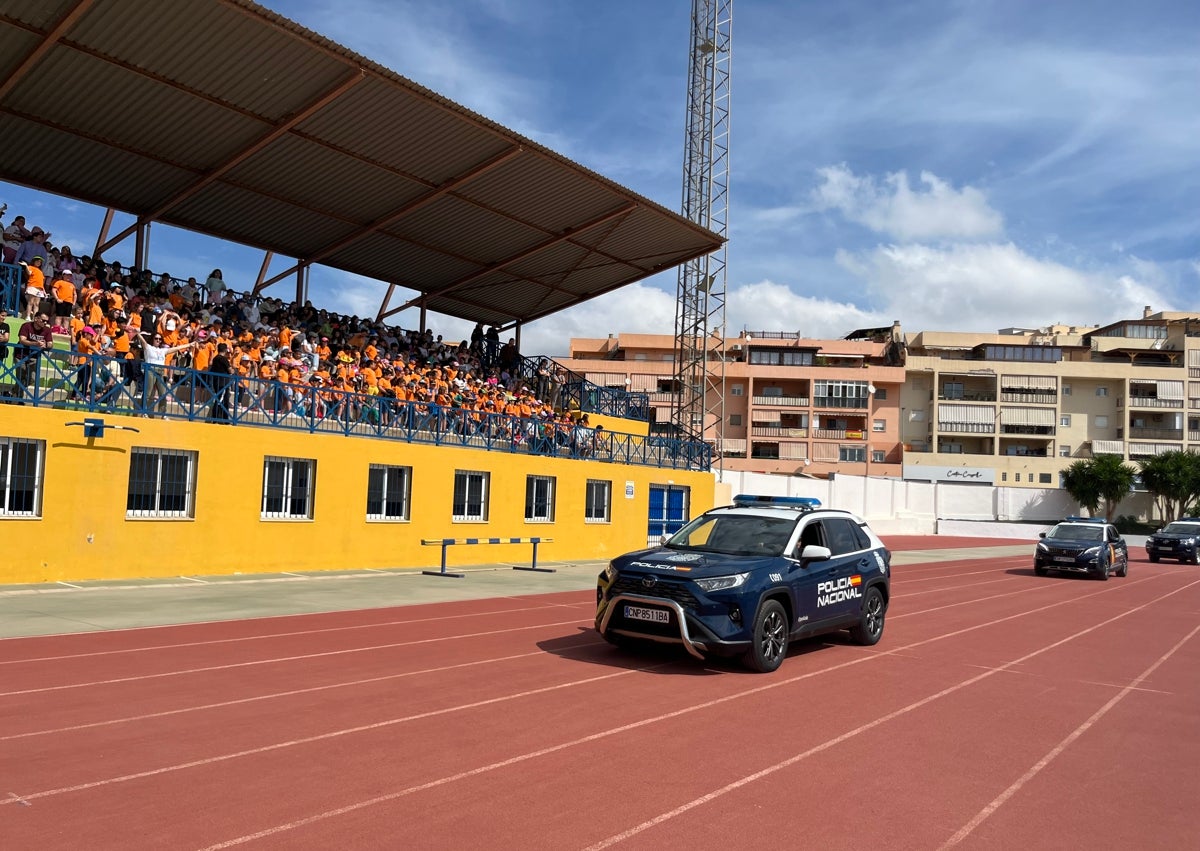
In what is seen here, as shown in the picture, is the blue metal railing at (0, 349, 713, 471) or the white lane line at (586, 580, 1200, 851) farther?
the blue metal railing at (0, 349, 713, 471)

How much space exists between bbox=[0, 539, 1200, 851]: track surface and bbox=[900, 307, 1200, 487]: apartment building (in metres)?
71.7

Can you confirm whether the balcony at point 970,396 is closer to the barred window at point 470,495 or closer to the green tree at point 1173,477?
the green tree at point 1173,477

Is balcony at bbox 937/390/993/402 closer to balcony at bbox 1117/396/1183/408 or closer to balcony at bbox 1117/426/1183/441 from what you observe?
balcony at bbox 1117/426/1183/441

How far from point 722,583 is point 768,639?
0.92m

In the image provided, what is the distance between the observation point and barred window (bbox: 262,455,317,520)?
1905 centimetres

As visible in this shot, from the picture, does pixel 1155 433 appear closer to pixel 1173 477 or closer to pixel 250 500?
pixel 1173 477

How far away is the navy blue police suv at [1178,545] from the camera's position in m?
38.3

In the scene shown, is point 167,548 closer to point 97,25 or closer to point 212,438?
point 212,438

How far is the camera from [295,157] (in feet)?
78.4

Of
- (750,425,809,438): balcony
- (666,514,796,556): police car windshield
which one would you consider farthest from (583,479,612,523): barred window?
(750,425,809,438): balcony

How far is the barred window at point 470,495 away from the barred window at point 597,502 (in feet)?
14.2

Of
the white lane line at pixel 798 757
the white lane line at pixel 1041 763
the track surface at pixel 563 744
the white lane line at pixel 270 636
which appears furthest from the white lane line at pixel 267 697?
the white lane line at pixel 1041 763

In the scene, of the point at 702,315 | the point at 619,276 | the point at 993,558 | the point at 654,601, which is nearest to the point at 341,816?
the point at 654,601

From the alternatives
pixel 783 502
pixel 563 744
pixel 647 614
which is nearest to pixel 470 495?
pixel 783 502
